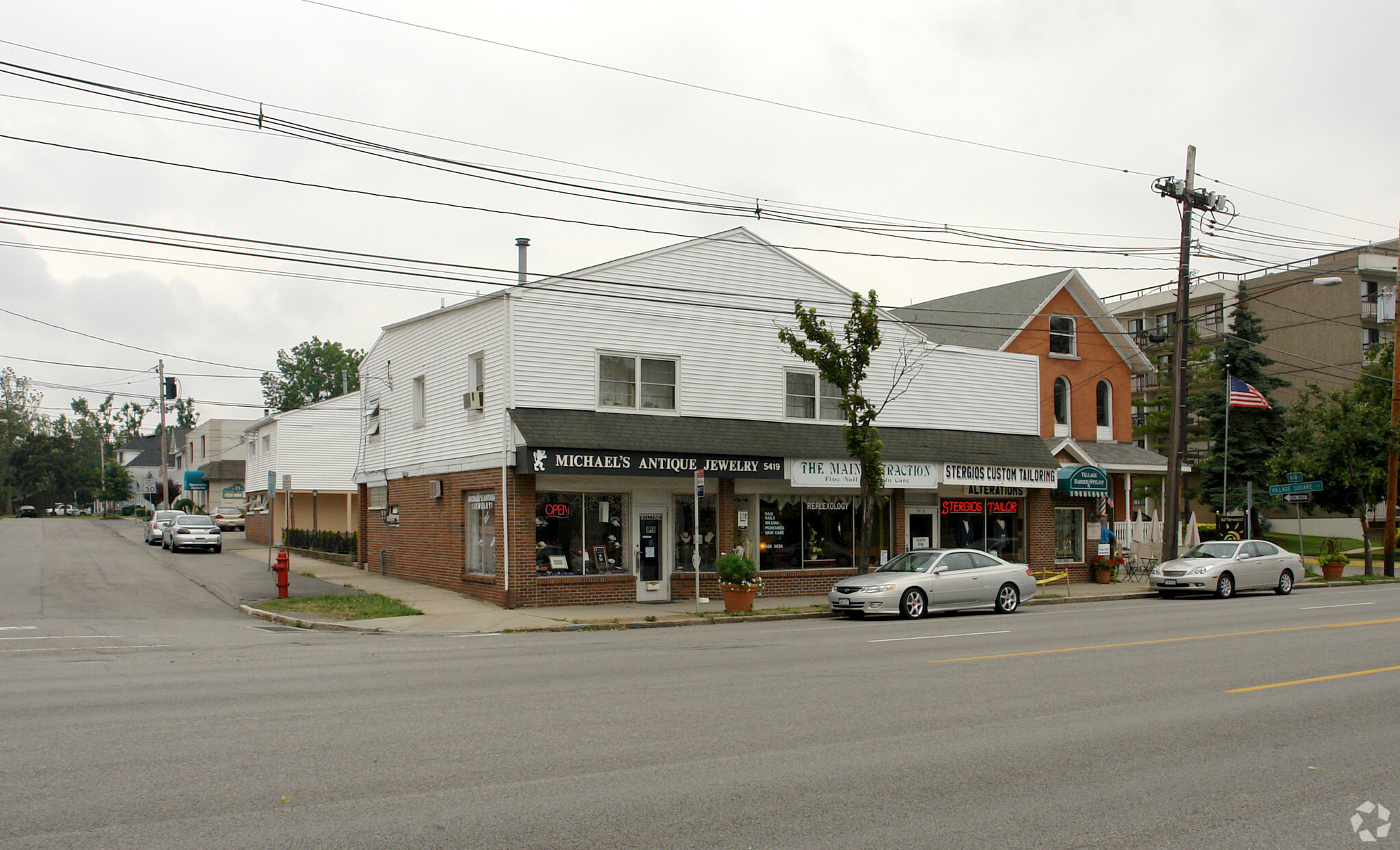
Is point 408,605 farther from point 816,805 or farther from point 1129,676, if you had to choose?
point 816,805

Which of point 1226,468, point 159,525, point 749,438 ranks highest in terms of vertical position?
point 749,438

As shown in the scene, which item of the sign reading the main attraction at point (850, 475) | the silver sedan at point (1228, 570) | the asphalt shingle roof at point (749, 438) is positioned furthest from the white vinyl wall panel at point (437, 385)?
the silver sedan at point (1228, 570)

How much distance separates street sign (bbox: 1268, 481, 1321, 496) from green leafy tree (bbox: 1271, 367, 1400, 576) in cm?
126

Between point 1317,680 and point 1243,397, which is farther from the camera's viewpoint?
point 1243,397

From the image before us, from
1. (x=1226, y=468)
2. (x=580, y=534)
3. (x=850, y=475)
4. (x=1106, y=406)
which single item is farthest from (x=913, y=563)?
(x=1226, y=468)

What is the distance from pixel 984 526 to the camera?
2842cm

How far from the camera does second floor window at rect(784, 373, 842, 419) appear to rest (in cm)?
2573

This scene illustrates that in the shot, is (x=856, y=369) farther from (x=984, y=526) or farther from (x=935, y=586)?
(x=984, y=526)

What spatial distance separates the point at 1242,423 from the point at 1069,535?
1993cm

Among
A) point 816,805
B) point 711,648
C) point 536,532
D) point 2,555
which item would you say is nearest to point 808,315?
point 536,532

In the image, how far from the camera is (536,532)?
21.8 m

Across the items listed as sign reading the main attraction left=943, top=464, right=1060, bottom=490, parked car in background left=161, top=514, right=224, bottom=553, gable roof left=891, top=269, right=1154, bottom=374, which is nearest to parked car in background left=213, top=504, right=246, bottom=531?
parked car in background left=161, top=514, right=224, bottom=553

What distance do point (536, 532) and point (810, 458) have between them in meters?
6.66

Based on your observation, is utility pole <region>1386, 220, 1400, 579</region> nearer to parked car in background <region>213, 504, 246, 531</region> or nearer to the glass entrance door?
the glass entrance door
